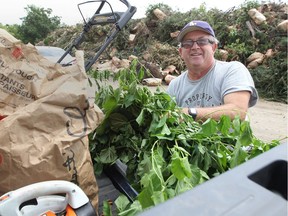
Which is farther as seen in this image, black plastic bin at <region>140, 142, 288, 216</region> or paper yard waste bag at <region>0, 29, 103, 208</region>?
paper yard waste bag at <region>0, 29, 103, 208</region>

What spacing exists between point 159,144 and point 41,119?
1.50 ft

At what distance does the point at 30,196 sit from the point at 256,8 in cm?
1142

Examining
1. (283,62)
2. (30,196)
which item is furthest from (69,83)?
(283,62)

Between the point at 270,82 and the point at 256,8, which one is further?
the point at 256,8

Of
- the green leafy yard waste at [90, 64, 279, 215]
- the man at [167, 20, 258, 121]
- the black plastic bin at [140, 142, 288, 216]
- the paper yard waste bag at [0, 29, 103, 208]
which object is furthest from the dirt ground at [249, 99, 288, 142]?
the black plastic bin at [140, 142, 288, 216]

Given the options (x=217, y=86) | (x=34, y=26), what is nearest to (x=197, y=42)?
(x=217, y=86)

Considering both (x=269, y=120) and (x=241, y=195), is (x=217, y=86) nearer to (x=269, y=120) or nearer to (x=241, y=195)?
(x=241, y=195)

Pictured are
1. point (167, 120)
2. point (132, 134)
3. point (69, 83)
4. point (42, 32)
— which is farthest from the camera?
point (42, 32)

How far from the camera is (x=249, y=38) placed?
31.9ft

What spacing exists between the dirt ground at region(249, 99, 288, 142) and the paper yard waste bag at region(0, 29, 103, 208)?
422 centimetres

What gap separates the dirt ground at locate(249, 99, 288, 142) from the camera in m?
5.16

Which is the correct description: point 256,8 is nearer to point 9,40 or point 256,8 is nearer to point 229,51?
point 229,51

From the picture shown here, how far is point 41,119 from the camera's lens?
982 mm

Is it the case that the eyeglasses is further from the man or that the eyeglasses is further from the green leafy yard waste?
the green leafy yard waste
